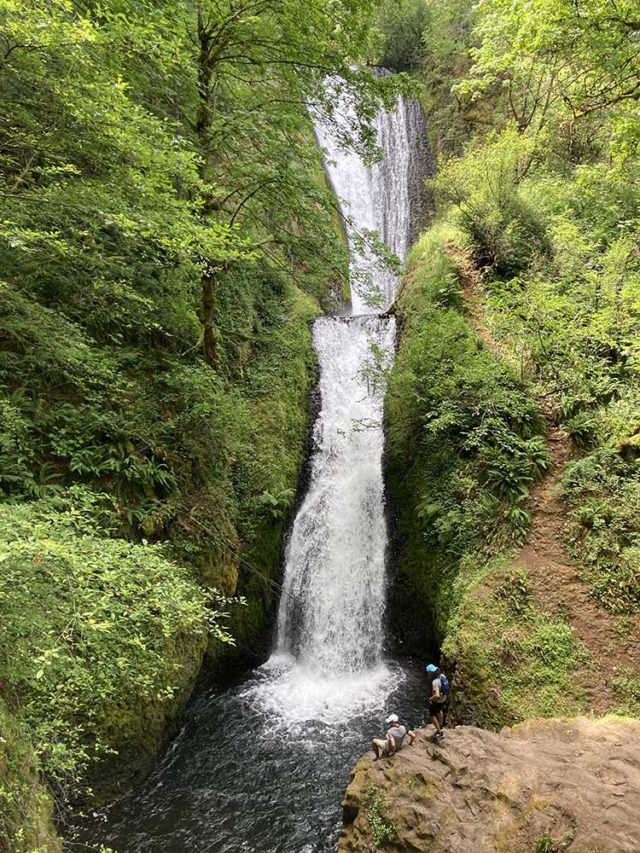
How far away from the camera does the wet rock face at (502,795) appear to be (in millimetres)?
4191

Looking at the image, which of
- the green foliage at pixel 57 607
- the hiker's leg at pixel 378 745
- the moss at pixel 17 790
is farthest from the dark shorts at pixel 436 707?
the moss at pixel 17 790

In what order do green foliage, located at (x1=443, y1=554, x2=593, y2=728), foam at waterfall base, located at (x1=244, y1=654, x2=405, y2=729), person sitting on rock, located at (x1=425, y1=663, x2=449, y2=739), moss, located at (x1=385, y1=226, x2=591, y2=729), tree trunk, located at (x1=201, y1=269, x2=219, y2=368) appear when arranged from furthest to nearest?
tree trunk, located at (x1=201, y1=269, x2=219, y2=368)
foam at waterfall base, located at (x1=244, y1=654, x2=405, y2=729)
moss, located at (x1=385, y1=226, x2=591, y2=729)
green foliage, located at (x1=443, y1=554, x2=593, y2=728)
person sitting on rock, located at (x1=425, y1=663, x2=449, y2=739)

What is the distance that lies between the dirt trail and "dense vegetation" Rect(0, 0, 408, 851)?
5351mm

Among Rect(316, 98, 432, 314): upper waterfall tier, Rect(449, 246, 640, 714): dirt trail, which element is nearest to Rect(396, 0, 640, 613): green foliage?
Rect(449, 246, 640, 714): dirt trail

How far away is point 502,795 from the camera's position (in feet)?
15.1

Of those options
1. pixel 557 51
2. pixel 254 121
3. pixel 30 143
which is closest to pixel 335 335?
pixel 254 121

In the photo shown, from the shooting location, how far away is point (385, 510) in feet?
37.0

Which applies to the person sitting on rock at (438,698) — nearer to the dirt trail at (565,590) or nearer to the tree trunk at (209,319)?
the dirt trail at (565,590)

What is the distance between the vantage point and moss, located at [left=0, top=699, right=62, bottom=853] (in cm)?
310

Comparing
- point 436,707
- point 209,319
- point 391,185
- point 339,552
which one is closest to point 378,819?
point 436,707

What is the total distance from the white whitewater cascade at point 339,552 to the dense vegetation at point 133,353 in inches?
29.9

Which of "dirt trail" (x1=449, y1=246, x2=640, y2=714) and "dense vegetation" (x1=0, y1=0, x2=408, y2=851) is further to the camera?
"dirt trail" (x1=449, y1=246, x2=640, y2=714)

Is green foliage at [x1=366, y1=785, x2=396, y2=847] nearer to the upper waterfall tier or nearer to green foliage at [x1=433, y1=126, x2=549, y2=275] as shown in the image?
green foliage at [x1=433, y1=126, x2=549, y2=275]

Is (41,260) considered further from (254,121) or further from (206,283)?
(254,121)
